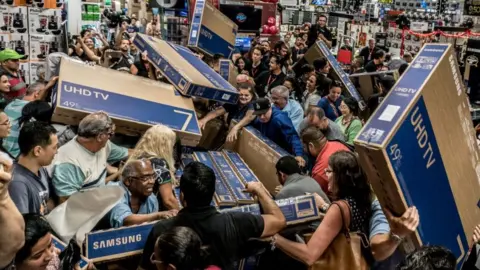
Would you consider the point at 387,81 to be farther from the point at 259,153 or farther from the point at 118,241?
the point at 118,241

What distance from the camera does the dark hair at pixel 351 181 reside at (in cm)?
257

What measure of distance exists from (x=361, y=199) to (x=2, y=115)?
2.42 meters

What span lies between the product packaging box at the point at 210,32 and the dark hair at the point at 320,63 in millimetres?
1140

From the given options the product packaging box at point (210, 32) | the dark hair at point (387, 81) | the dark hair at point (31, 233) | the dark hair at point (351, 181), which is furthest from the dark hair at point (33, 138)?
the dark hair at point (387, 81)

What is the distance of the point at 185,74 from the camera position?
450 cm

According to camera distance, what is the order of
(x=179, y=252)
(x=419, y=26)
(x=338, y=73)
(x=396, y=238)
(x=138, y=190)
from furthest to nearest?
(x=419, y=26) < (x=338, y=73) < (x=138, y=190) < (x=396, y=238) < (x=179, y=252)

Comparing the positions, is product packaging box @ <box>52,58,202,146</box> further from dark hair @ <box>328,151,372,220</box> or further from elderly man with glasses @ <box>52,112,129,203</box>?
dark hair @ <box>328,151,372,220</box>

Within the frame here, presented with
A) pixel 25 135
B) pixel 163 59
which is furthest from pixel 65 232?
pixel 163 59

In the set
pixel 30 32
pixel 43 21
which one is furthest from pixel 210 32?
pixel 30 32

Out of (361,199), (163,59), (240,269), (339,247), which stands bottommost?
(240,269)

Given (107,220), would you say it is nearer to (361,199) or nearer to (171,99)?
(361,199)

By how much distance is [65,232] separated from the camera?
2480mm

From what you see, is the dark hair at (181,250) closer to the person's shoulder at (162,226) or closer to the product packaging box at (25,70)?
the person's shoulder at (162,226)

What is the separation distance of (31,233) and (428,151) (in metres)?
1.57
